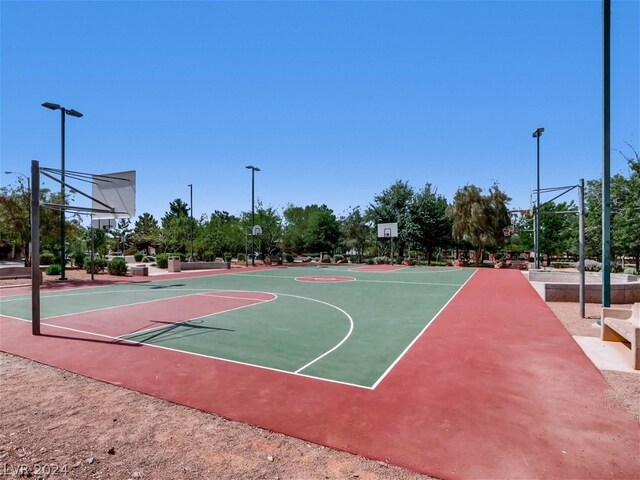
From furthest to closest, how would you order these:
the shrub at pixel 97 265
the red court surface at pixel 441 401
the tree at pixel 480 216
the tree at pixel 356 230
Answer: the tree at pixel 356 230, the tree at pixel 480 216, the shrub at pixel 97 265, the red court surface at pixel 441 401

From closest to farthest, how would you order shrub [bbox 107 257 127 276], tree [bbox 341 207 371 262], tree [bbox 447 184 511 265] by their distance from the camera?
shrub [bbox 107 257 127 276], tree [bbox 447 184 511 265], tree [bbox 341 207 371 262]

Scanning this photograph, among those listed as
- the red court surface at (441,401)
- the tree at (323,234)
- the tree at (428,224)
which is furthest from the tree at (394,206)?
the red court surface at (441,401)

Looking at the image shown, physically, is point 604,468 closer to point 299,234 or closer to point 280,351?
point 280,351

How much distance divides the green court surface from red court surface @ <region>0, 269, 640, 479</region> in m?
0.53

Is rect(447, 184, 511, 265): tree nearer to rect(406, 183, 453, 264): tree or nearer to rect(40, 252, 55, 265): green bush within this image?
rect(406, 183, 453, 264): tree

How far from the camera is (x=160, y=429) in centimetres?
477

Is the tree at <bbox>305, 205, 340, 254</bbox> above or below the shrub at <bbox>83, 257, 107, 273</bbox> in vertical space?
above

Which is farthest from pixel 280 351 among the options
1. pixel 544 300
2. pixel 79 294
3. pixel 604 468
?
pixel 79 294

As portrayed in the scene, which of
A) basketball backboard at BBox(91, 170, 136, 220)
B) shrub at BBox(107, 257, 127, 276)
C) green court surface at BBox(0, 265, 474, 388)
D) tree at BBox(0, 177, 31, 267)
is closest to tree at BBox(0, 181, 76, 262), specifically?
tree at BBox(0, 177, 31, 267)

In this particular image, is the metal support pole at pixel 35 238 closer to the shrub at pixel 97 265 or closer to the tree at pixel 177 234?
the shrub at pixel 97 265

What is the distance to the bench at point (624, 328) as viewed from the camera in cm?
685

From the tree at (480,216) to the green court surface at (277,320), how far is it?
20363 millimetres

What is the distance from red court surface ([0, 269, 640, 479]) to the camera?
4152mm

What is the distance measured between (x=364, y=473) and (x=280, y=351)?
4245 mm
